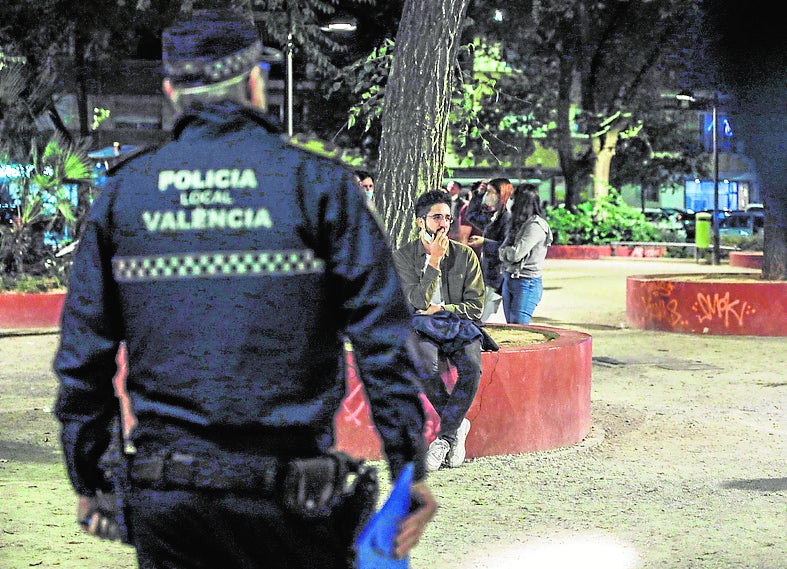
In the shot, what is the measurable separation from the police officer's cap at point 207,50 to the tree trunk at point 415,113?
21.2 ft

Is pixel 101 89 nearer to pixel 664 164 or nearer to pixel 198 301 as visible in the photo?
pixel 664 164

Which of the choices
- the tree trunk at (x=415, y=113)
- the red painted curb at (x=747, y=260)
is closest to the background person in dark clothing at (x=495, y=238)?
the tree trunk at (x=415, y=113)

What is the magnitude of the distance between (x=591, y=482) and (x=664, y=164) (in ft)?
125

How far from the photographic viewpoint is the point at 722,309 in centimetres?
1427

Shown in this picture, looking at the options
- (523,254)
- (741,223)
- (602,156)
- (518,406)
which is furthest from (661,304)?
(741,223)

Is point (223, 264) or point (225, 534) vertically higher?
point (223, 264)

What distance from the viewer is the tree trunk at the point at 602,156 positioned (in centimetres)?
3638

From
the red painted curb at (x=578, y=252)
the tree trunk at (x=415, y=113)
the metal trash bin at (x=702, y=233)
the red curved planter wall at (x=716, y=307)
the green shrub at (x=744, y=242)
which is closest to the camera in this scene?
the tree trunk at (x=415, y=113)

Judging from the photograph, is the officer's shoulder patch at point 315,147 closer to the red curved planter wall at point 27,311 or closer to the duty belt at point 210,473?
the duty belt at point 210,473

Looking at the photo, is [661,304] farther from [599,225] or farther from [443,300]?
[599,225]

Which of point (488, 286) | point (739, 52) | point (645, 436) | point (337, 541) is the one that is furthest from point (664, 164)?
point (337, 541)

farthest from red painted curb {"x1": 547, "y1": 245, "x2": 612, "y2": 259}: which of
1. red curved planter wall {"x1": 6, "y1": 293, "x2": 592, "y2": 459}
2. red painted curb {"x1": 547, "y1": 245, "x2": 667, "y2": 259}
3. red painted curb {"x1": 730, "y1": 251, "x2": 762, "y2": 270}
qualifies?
red curved planter wall {"x1": 6, "y1": 293, "x2": 592, "y2": 459}

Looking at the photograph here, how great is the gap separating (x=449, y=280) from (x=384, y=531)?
5.08 meters

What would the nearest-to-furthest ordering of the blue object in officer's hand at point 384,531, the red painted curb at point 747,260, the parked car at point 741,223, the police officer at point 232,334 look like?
the blue object in officer's hand at point 384,531, the police officer at point 232,334, the red painted curb at point 747,260, the parked car at point 741,223
